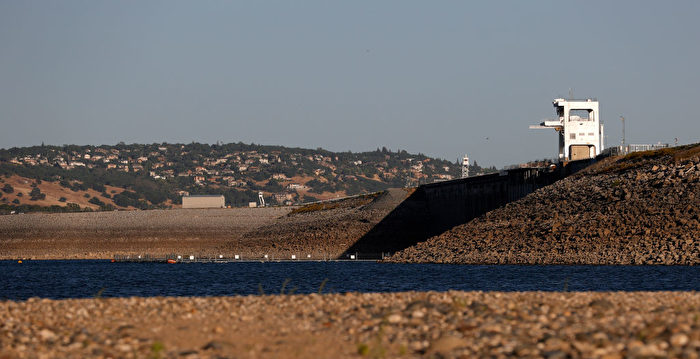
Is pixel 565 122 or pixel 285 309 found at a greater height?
pixel 565 122

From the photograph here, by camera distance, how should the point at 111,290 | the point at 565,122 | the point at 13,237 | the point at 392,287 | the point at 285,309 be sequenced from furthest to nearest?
the point at 13,237 < the point at 565,122 < the point at 111,290 < the point at 392,287 < the point at 285,309

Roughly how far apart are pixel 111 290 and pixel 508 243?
32.9 m

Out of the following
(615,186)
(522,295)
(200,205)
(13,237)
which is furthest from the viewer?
(200,205)

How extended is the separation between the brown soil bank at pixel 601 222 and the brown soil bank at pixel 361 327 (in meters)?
38.4

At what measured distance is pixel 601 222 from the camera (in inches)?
2606

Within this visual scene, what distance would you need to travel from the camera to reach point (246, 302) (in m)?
22.8

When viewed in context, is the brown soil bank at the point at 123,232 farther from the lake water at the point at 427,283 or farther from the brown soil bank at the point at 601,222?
the lake water at the point at 427,283

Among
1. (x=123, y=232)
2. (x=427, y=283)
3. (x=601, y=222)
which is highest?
(x=601, y=222)

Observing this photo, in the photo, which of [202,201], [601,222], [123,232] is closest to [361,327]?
[601,222]

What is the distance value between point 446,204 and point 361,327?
90358 mm

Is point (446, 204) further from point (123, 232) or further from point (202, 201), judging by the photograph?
point (202, 201)

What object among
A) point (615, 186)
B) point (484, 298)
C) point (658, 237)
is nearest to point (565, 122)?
point (615, 186)

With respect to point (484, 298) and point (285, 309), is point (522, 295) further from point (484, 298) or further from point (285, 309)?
point (285, 309)

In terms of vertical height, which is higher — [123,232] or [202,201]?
[202,201]
